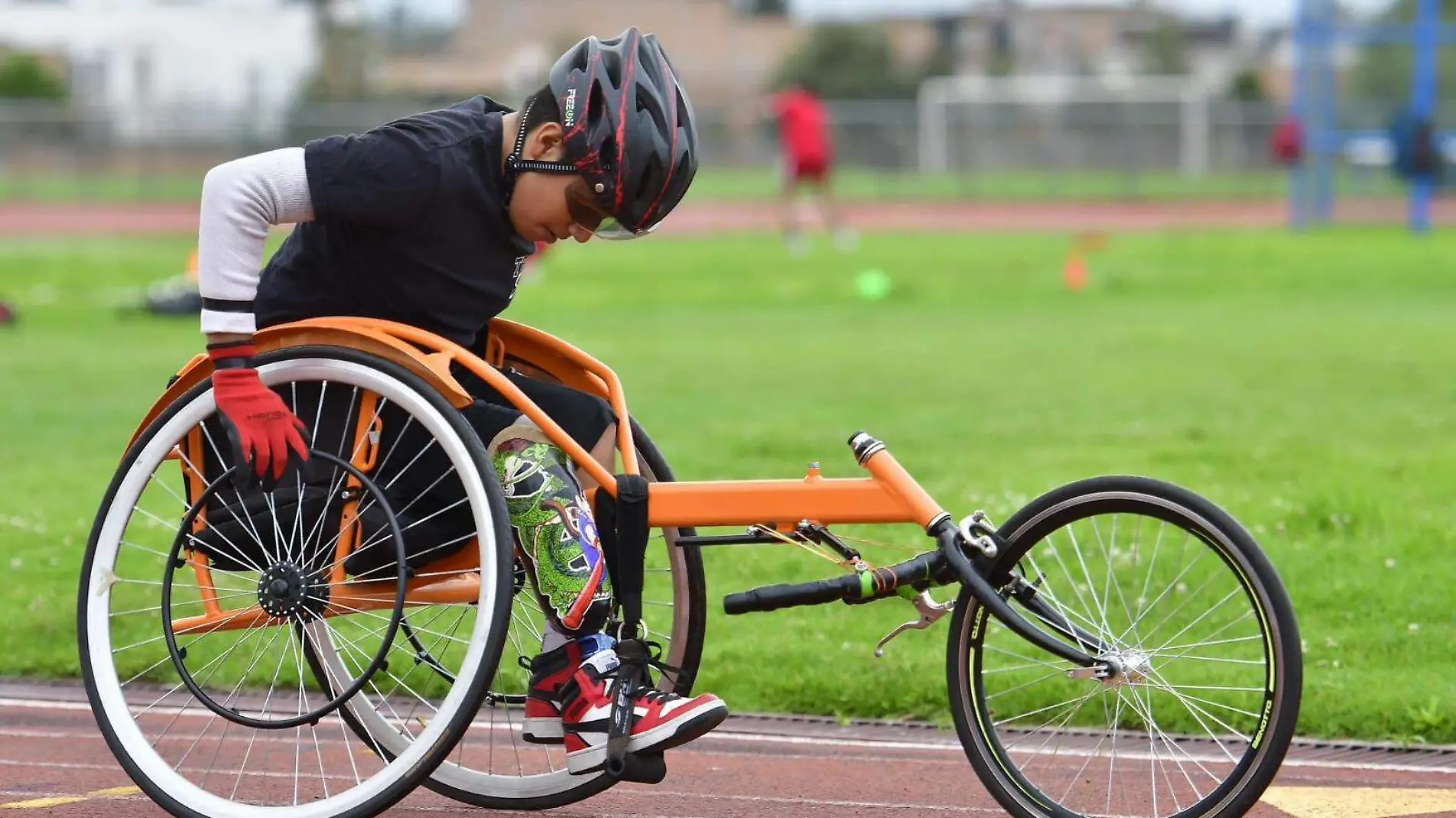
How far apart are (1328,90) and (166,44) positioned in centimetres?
5116

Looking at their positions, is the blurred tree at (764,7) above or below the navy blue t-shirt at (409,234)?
below

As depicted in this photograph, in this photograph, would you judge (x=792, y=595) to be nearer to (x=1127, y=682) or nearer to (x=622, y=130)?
(x=1127, y=682)

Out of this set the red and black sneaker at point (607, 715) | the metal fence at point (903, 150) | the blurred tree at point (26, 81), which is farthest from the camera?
the blurred tree at point (26, 81)

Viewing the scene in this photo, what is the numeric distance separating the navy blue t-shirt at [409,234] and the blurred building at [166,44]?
62.7 m

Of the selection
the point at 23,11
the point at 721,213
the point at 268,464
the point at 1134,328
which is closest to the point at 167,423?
the point at 268,464

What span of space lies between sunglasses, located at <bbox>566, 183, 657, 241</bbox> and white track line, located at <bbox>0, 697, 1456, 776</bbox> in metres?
1.20

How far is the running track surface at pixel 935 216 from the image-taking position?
31.4 metres

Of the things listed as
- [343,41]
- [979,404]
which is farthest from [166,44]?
[979,404]

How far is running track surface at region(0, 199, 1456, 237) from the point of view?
31.4m

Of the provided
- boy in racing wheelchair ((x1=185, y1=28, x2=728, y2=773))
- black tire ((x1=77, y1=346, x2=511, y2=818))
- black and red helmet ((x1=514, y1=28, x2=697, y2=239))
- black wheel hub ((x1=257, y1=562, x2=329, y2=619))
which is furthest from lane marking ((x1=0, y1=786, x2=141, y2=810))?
black and red helmet ((x1=514, y1=28, x2=697, y2=239))

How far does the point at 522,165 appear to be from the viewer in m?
4.23

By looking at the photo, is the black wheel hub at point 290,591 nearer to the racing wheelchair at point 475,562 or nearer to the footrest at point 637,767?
the racing wheelchair at point 475,562

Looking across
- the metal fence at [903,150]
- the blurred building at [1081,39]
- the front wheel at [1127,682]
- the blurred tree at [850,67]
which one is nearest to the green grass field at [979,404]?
Result: the front wheel at [1127,682]

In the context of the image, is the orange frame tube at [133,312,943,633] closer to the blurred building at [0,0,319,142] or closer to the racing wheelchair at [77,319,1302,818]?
the racing wheelchair at [77,319,1302,818]
